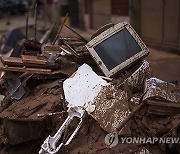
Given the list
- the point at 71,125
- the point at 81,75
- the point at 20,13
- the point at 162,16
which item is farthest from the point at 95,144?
the point at 20,13

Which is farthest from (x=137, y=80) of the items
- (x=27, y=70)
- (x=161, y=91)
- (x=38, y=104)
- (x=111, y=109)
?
(x=27, y=70)

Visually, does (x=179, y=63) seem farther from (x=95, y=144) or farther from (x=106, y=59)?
(x=95, y=144)

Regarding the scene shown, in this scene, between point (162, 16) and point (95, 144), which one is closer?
point (95, 144)

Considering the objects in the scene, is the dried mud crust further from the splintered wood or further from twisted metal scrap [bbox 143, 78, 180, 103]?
twisted metal scrap [bbox 143, 78, 180, 103]

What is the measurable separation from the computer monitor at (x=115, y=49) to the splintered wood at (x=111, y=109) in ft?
1.64

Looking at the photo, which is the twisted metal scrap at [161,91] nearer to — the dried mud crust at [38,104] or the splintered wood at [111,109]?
the splintered wood at [111,109]

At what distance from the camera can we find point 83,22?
53.9 feet

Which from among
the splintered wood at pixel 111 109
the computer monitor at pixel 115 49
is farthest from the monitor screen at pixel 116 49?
the splintered wood at pixel 111 109

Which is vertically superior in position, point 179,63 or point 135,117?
point 135,117

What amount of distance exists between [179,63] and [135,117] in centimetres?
501

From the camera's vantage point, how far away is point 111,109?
4043 mm

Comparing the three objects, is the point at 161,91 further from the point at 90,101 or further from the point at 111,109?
the point at 90,101

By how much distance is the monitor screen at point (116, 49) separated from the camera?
479cm

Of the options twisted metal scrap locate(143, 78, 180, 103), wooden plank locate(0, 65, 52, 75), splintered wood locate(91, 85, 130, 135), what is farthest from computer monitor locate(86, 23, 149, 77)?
wooden plank locate(0, 65, 52, 75)
